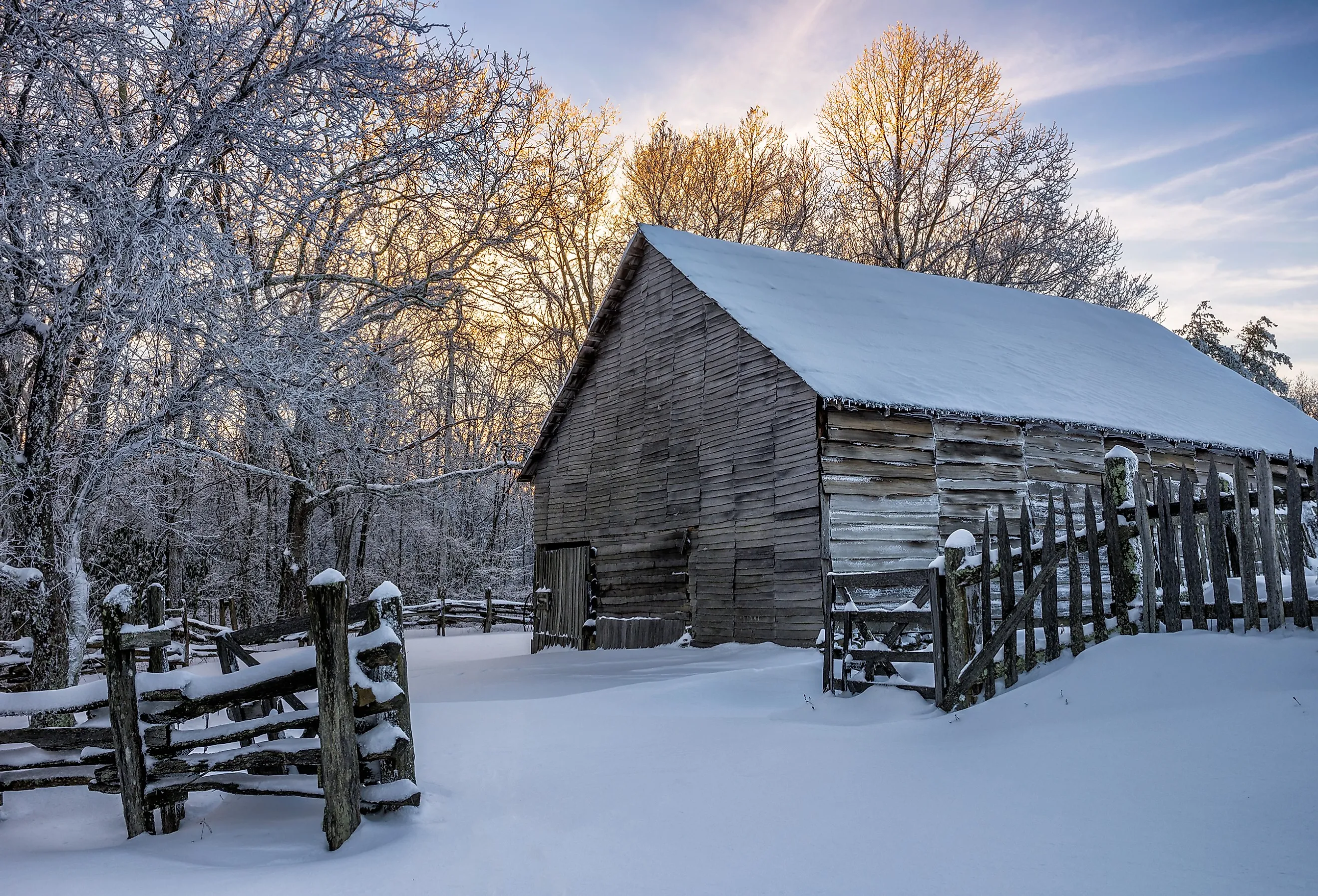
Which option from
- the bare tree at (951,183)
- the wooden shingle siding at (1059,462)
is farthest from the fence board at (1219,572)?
the bare tree at (951,183)

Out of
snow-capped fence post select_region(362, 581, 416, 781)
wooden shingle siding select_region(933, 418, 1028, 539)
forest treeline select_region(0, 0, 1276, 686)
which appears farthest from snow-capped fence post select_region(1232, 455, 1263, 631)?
wooden shingle siding select_region(933, 418, 1028, 539)

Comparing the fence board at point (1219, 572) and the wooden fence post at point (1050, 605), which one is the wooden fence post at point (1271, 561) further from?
the wooden fence post at point (1050, 605)

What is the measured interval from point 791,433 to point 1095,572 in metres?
7.06

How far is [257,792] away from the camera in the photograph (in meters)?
5.54

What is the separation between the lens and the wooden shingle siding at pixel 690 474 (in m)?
13.6

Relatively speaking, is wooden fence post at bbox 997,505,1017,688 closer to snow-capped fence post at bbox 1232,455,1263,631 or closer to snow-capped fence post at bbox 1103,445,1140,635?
snow-capped fence post at bbox 1103,445,1140,635

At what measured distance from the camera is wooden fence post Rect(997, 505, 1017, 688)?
22.7 feet

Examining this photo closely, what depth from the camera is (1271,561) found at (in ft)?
18.6

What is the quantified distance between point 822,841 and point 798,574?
8558 millimetres

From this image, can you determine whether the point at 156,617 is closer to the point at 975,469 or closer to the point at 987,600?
the point at 987,600

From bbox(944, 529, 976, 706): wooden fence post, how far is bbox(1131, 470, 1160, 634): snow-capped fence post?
49.7 inches

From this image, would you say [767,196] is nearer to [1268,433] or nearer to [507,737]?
[1268,433]

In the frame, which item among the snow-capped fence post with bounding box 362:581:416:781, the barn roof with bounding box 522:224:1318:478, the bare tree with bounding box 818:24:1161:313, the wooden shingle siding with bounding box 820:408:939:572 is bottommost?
the snow-capped fence post with bounding box 362:581:416:781

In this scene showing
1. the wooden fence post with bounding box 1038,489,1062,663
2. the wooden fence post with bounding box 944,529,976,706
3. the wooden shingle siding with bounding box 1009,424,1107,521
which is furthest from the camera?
the wooden shingle siding with bounding box 1009,424,1107,521
